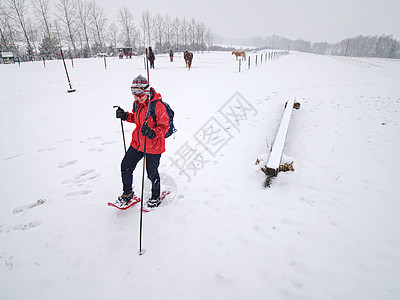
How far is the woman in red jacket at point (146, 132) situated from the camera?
9.07 feet

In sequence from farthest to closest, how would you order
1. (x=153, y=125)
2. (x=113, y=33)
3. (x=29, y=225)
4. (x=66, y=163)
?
(x=113, y=33)
(x=66, y=163)
(x=29, y=225)
(x=153, y=125)

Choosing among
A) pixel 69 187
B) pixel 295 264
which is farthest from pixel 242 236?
pixel 69 187

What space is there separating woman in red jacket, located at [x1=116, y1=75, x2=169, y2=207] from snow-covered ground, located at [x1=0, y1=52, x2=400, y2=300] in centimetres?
51

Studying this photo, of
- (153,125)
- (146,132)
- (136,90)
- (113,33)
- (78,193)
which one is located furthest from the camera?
(113,33)

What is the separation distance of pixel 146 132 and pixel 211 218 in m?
1.71

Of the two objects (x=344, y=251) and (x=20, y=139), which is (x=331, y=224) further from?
(x=20, y=139)

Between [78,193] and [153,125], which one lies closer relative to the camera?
[153,125]

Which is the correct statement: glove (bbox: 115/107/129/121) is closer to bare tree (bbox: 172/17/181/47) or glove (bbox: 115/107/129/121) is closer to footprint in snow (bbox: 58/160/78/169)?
footprint in snow (bbox: 58/160/78/169)

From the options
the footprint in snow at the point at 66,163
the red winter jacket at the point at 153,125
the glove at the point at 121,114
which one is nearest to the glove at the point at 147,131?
the red winter jacket at the point at 153,125

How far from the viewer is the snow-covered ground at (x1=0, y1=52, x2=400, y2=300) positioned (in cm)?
230

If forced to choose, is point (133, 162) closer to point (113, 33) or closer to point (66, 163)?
point (66, 163)

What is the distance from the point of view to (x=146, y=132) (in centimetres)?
256

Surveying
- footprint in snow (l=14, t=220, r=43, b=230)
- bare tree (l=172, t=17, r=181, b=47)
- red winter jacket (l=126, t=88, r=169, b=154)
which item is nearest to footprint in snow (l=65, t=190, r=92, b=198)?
footprint in snow (l=14, t=220, r=43, b=230)

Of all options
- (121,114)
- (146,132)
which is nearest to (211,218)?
(146,132)
